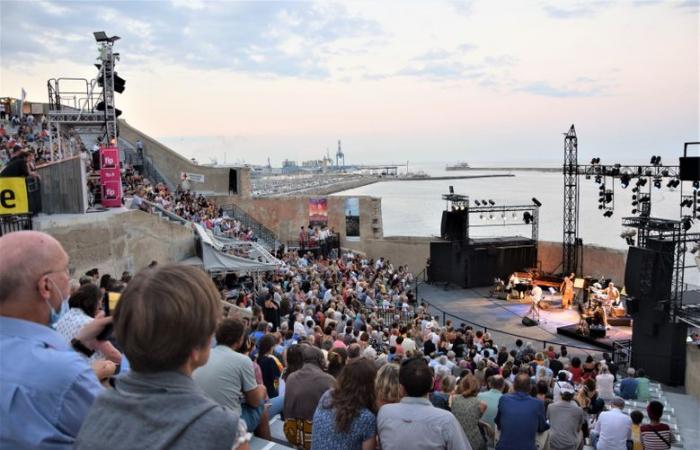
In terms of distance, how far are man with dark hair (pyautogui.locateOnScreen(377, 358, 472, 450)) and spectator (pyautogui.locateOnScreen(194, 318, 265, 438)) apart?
85 centimetres

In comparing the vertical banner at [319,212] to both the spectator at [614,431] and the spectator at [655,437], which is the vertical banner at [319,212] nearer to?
the spectator at [614,431]

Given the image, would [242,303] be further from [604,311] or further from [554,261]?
[554,261]

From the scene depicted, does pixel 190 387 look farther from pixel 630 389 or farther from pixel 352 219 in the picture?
pixel 352 219

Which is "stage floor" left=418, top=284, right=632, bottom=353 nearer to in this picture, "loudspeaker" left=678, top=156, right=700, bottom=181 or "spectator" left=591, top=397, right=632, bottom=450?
"loudspeaker" left=678, top=156, right=700, bottom=181

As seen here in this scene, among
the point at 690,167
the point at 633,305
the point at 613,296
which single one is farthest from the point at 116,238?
the point at 613,296

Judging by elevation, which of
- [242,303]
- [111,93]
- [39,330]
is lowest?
[242,303]

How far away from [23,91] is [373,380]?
78.7ft

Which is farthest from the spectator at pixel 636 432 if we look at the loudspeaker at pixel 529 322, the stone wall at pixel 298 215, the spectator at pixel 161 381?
the stone wall at pixel 298 215

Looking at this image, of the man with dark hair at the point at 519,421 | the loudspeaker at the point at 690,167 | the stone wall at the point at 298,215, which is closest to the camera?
the man with dark hair at the point at 519,421

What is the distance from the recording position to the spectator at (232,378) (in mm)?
3334

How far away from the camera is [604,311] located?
62.6ft

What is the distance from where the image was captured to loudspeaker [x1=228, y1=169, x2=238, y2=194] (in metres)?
28.0

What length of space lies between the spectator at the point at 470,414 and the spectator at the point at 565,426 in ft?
5.11

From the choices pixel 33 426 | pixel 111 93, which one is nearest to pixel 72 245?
pixel 111 93
